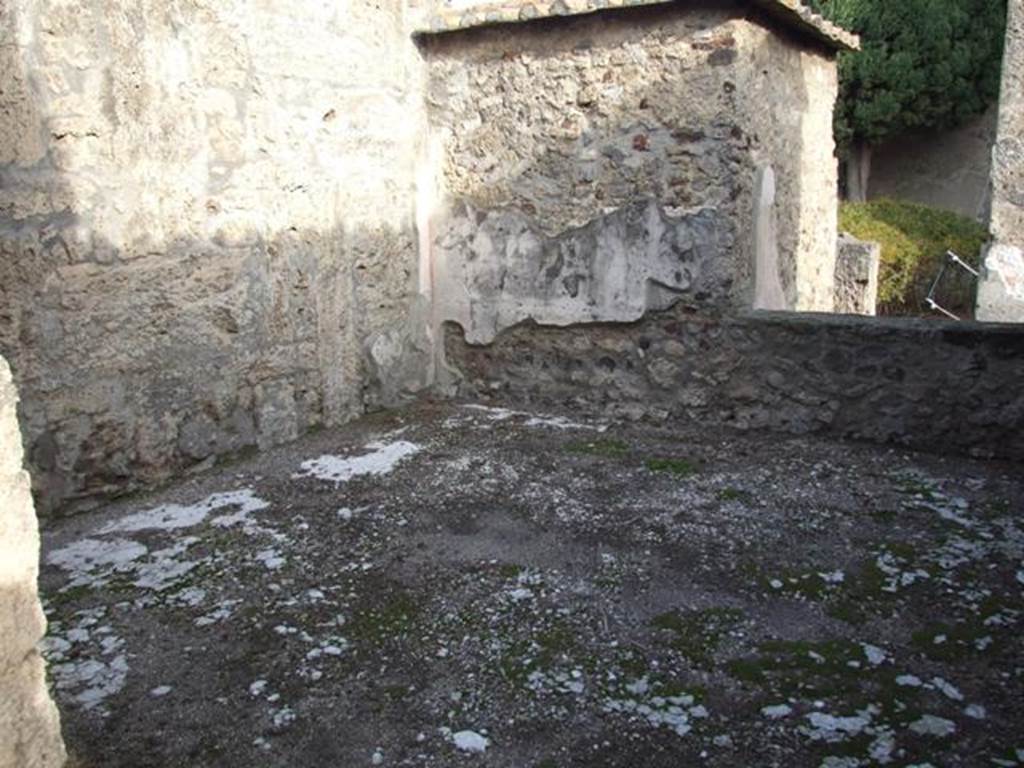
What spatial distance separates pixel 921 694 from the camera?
2.07 meters

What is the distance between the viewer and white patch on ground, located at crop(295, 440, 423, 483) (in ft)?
12.2

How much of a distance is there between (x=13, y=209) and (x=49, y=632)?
1430 mm

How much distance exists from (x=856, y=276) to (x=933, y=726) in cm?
648

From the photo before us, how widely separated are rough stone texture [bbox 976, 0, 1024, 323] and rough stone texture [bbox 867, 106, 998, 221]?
7733 millimetres

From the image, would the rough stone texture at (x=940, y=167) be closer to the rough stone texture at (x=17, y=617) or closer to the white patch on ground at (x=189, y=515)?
the white patch on ground at (x=189, y=515)

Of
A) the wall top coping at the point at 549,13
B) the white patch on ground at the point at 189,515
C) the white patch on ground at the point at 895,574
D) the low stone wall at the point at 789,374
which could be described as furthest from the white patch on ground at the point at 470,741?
the wall top coping at the point at 549,13

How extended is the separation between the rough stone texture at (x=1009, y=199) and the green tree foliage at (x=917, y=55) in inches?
240

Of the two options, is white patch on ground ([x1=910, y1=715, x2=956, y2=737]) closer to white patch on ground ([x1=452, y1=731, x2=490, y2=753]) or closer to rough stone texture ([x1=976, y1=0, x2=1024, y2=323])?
white patch on ground ([x1=452, y1=731, x2=490, y2=753])

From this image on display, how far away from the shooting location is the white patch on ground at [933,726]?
1.92m

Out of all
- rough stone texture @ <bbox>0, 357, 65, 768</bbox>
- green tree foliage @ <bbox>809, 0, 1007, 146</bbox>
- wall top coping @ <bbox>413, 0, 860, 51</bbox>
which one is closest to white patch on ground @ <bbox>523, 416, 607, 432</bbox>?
wall top coping @ <bbox>413, 0, 860, 51</bbox>

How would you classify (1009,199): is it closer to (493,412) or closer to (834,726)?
(493,412)

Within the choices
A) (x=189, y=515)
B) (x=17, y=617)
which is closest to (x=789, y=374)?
(x=189, y=515)

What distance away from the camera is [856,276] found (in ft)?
25.7

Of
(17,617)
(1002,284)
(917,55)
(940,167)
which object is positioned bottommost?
(17,617)
